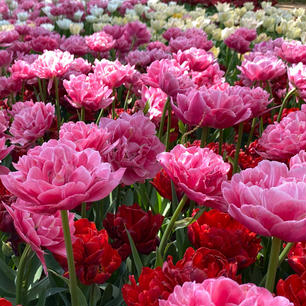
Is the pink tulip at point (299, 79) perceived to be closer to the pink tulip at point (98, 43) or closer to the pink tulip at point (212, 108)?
the pink tulip at point (212, 108)

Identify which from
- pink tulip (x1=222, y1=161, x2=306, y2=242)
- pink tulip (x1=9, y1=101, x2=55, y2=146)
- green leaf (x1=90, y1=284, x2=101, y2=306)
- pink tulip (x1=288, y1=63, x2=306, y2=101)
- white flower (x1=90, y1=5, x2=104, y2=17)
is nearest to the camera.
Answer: pink tulip (x1=222, y1=161, x2=306, y2=242)

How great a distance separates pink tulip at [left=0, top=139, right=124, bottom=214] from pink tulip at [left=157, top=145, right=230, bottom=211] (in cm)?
18

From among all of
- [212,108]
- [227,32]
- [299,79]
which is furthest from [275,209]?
[227,32]

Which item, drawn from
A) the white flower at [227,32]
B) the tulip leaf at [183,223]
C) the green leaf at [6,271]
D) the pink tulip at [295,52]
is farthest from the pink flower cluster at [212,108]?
the white flower at [227,32]

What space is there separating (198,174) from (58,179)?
0.96 feet

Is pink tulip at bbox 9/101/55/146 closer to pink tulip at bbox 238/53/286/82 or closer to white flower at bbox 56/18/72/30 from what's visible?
pink tulip at bbox 238/53/286/82

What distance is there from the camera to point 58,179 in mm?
672

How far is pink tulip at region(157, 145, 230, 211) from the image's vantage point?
868 mm

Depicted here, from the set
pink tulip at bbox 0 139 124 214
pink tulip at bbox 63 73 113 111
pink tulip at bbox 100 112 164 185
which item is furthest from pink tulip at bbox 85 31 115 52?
pink tulip at bbox 0 139 124 214

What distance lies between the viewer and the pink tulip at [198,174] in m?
0.87

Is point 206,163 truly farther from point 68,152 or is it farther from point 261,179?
point 68,152

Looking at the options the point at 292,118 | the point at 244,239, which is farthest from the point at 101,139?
the point at 292,118

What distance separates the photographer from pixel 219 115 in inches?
46.3

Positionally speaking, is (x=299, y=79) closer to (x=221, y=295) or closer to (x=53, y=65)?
(x=53, y=65)
